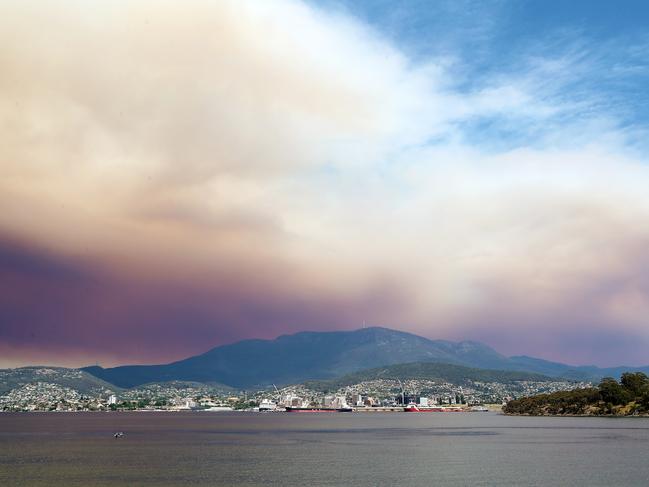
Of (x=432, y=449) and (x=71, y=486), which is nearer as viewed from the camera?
(x=71, y=486)

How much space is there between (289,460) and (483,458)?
40.5 m

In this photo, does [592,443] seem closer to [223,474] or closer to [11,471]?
[223,474]

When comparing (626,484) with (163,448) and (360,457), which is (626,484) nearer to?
(360,457)

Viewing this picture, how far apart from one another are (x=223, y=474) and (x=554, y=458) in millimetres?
68923

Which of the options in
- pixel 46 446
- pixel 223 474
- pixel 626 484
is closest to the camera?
pixel 626 484

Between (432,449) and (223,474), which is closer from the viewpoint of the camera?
(223,474)

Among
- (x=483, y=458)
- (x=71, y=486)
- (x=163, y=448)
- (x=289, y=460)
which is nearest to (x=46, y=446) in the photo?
(x=163, y=448)

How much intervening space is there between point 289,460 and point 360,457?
16.0 metres

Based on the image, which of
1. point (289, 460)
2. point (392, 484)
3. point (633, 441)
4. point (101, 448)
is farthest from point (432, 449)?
point (101, 448)

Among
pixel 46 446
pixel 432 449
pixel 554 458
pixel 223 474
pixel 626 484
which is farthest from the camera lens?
pixel 46 446

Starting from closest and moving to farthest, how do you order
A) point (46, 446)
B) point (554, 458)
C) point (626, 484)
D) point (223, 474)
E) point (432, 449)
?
point (626, 484) → point (223, 474) → point (554, 458) → point (432, 449) → point (46, 446)

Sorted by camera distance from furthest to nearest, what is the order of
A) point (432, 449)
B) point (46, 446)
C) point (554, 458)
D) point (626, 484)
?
point (46, 446), point (432, 449), point (554, 458), point (626, 484)

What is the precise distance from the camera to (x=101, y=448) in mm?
175000

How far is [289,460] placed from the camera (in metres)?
139
